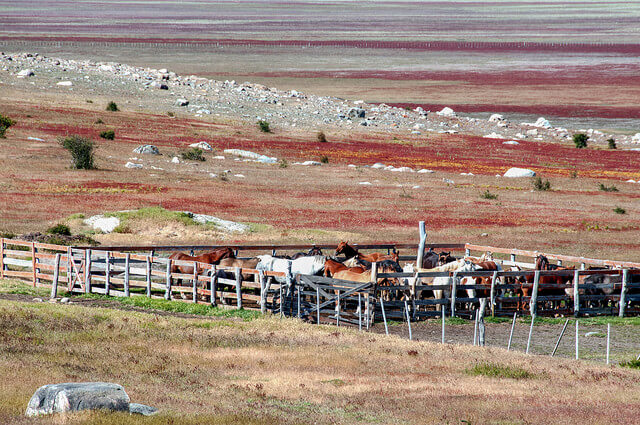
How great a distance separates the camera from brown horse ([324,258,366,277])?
1025 inches

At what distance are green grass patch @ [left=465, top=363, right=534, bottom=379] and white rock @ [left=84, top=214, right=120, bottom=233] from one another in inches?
990

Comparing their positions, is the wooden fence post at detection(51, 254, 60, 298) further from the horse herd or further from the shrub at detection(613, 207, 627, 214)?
the shrub at detection(613, 207, 627, 214)

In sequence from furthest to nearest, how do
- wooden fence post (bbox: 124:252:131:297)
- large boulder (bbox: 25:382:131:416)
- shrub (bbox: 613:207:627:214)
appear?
shrub (bbox: 613:207:627:214) < wooden fence post (bbox: 124:252:131:297) < large boulder (bbox: 25:382:131:416)

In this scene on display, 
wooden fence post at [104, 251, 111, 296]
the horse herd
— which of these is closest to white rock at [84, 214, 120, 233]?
the horse herd

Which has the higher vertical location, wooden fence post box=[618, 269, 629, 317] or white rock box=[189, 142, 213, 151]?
white rock box=[189, 142, 213, 151]

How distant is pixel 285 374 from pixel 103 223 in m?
24.7

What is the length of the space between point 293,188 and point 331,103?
5903 centimetres

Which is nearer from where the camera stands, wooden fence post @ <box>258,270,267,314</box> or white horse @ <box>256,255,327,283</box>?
wooden fence post @ <box>258,270,267,314</box>

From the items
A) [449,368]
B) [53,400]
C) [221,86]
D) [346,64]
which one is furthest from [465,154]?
[346,64]

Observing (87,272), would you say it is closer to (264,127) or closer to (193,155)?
(193,155)

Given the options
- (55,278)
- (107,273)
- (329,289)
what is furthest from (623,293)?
(55,278)

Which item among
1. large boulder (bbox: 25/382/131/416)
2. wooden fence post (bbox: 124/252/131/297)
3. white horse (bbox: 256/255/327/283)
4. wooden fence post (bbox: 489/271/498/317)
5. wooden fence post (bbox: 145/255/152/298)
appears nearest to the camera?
large boulder (bbox: 25/382/131/416)

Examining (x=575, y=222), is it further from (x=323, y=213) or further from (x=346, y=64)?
(x=346, y=64)

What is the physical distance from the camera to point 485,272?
24.8 meters
